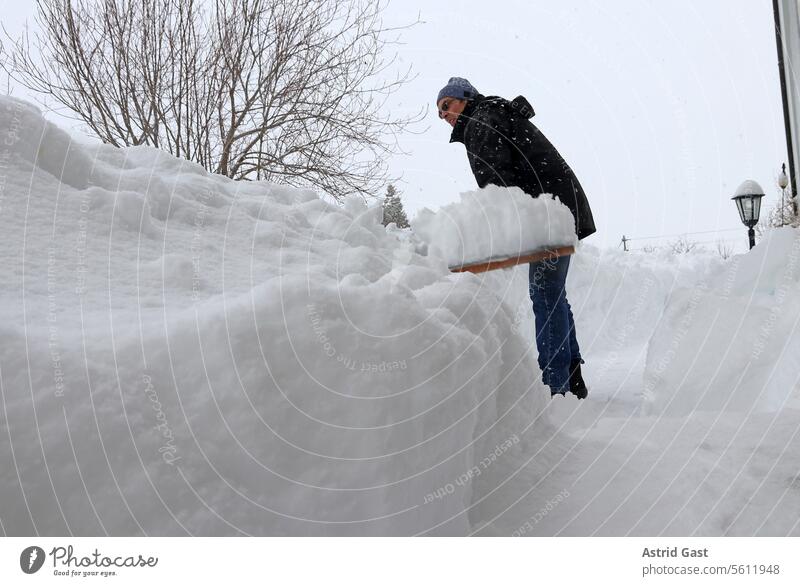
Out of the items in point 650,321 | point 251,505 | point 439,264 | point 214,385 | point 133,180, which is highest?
point 133,180

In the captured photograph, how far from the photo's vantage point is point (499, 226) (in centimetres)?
229

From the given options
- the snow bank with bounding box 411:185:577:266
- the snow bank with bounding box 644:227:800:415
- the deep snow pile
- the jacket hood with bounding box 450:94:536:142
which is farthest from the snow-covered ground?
the jacket hood with bounding box 450:94:536:142

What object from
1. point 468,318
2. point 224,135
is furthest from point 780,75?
point 468,318

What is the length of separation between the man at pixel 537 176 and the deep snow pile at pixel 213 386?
5.29 feet

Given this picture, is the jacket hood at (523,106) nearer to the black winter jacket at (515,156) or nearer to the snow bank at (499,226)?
the black winter jacket at (515,156)

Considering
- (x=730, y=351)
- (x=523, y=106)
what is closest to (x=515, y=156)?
(x=523, y=106)

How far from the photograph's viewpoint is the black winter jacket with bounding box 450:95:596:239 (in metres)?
2.99

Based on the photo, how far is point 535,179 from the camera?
3.06 m

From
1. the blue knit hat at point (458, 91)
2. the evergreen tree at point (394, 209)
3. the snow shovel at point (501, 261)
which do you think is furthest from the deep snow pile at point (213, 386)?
the evergreen tree at point (394, 209)

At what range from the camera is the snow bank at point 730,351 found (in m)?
2.67

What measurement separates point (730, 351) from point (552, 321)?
851mm

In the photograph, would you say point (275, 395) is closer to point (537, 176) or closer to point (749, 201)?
point (537, 176)

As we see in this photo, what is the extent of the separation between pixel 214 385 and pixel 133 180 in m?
1.02

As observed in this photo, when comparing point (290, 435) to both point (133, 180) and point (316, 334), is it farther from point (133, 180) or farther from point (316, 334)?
point (133, 180)
